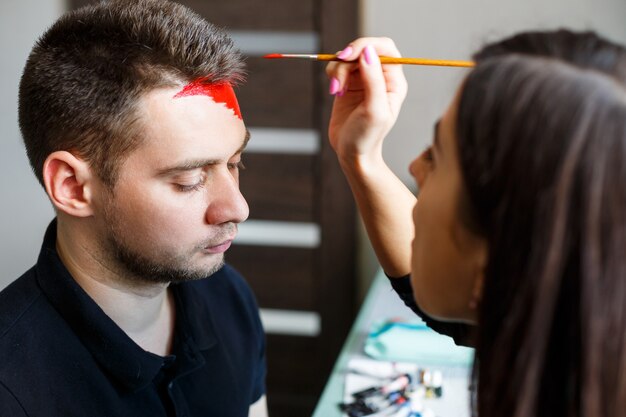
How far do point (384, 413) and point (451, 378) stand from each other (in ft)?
0.70

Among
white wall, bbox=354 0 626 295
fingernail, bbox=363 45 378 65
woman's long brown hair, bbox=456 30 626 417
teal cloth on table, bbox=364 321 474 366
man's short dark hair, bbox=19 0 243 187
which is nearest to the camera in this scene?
woman's long brown hair, bbox=456 30 626 417

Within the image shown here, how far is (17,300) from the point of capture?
1.04 m

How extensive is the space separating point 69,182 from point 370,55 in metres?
0.48

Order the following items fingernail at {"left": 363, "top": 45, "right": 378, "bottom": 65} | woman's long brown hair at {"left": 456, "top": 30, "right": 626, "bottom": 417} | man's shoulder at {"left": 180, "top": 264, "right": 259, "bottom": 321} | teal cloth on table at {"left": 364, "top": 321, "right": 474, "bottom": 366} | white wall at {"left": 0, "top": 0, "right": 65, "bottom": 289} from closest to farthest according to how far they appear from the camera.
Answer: woman's long brown hair at {"left": 456, "top": 30, "right": 626, "bottom": 417} → fingernail at {"left": 363, "top": 45, "right": 378, "bottom": 65} → man's shoulder at {"left": 180, "top": 264, "right": 259, "bottom": 321} → teal cloth on table at {"left": 364, "top": 321, "right": 474, "bottom": 366} → white wall at {"left": 0, "top": 0, "right": 65, "bottom": 289}

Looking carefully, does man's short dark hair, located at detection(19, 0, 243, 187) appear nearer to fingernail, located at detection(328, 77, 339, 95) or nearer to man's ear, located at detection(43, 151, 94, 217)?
man's ear, located at detection(43, 151, 94, 217)

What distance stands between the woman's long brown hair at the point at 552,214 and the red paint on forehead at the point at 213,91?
0.53 m

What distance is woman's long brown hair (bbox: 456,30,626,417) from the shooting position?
59cm

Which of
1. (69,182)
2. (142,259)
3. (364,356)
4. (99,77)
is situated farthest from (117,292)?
(364,356)

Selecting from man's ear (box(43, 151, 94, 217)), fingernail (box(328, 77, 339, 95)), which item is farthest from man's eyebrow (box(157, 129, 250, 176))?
fingernail (box(328, 77, 339, 95))

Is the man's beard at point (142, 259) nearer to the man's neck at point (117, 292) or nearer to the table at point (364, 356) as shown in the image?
the man's neck at point (117, 292)

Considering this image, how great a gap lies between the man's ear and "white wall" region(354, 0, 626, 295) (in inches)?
52.4

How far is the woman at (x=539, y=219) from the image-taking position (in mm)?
593

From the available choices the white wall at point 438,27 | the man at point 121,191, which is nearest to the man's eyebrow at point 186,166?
the man at point 121,191

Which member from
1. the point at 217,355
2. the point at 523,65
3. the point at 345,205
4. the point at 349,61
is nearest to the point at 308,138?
the point at 345,205
